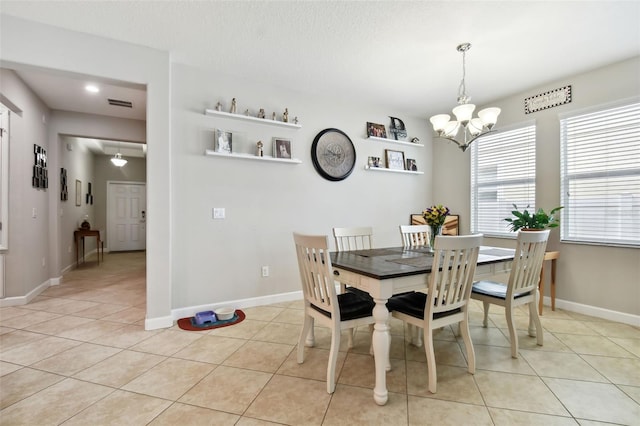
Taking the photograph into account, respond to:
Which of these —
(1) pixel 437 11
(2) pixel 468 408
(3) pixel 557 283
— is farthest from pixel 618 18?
(2) pixel 468 408

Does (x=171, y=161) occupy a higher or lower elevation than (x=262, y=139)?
lower

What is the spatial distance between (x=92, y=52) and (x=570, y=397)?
14.3 feet

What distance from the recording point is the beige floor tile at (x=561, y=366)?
78.6 inches

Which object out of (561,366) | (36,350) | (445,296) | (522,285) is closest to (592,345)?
(561,366)

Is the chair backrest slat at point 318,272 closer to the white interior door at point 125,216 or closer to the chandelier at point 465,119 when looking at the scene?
the chandelier at point 465,119

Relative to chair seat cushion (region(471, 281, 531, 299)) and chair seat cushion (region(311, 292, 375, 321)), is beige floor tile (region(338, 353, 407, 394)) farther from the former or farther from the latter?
chair seat cushion (region(471, 281, 531, 299))

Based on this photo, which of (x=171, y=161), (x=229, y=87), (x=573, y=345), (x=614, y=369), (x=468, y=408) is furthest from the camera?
(x=229, y=87)

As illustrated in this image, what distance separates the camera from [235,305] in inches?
131

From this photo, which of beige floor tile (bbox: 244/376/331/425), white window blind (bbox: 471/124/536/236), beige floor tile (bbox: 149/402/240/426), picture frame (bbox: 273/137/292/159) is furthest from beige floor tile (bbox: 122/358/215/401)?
white window blind (bbox: 471/124/536/236)

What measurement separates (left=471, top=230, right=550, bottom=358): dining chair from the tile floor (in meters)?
0.24

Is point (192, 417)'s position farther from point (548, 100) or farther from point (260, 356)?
point (548, 100)

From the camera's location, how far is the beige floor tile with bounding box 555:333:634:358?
2.32 m

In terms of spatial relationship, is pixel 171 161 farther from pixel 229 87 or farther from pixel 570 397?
pixel 570 397

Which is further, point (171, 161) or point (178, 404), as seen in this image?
point (171, 161)
